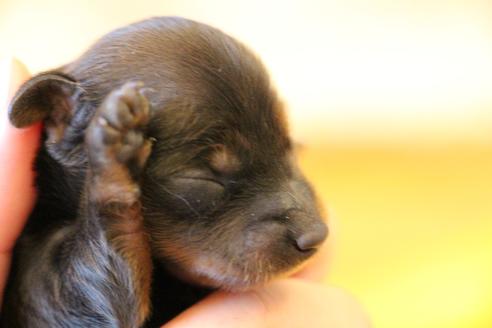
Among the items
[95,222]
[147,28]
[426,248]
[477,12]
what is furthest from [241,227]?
[477,12]

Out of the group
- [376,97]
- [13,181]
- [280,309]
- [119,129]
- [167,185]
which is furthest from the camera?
Result: [376,97]

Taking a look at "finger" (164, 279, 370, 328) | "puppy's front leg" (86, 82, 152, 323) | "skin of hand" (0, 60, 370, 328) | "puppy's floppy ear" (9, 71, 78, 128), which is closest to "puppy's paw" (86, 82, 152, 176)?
"puppy's front leg" (86, 82, 152, 323)

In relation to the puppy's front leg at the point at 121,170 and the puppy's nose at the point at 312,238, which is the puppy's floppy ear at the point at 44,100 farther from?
the puppy's nose at the point at 312,238

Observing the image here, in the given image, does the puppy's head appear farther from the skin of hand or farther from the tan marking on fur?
the skin of hand

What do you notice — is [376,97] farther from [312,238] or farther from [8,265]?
[8,265]

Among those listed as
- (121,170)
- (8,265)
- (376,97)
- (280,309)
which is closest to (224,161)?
(121,170)

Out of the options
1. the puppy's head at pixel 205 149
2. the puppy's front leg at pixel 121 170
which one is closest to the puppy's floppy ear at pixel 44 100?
the puppy's head at pixel 205 149

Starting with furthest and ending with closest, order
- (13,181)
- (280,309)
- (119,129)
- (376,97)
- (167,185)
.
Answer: (376,97), (280,309), (13,181), (167,185), (119,129)

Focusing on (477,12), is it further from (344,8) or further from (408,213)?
(408,213)
